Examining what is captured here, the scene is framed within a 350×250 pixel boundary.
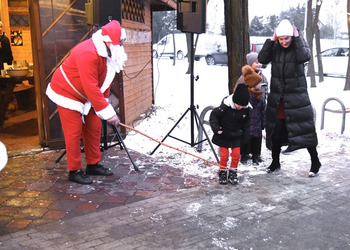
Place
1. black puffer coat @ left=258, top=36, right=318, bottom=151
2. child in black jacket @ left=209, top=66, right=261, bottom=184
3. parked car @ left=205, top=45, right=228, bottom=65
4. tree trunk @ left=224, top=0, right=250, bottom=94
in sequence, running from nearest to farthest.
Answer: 1. child in black jacket @ left=209, top=66, right=261, bottom=184
2. black puffer coat @ left=258, top=36, right=318, bottom=151
3. tree trunk @ left=224, top=0, right=250, bottom=94
4. parked car @ left=205, top=45, right=228, bottom=65

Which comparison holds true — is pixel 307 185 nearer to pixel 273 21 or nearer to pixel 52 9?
pixel 52 9

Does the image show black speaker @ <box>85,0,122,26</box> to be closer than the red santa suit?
No

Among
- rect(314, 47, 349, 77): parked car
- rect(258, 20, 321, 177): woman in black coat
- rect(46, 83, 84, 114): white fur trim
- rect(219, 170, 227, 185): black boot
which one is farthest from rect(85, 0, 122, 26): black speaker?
rect(314, 47, 349, 77): parked car

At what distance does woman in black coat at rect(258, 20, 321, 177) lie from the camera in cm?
503

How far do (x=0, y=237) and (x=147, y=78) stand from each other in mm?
6823

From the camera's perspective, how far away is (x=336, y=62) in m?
20.0

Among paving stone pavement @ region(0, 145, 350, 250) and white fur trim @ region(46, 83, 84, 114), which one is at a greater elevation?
white fur trim @ region(46, 83, 84, 114)

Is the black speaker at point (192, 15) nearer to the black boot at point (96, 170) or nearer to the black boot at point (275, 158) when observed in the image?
the black boot at point (275, 158)

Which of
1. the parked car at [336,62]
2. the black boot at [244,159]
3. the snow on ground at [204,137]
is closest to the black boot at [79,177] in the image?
the snow on ground at [204,137]

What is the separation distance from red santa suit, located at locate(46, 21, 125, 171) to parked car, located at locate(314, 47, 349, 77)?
1628cm

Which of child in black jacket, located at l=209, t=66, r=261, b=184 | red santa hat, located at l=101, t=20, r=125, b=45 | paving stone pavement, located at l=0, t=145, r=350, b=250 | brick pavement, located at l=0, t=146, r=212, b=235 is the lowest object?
paving stone pavement, located at l=0, t=145, r=350, b=250

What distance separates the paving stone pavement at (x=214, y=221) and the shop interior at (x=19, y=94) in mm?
2896

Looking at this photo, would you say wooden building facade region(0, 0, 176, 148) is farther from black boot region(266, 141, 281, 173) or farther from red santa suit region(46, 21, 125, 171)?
black boot region(266, 141, 281, 173)

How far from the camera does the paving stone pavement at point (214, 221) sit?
3.62 m
